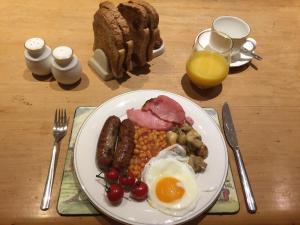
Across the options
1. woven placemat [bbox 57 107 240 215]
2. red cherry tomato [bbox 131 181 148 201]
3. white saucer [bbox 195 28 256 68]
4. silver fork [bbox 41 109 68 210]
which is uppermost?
white saucer [bbox 195 28 256 68]

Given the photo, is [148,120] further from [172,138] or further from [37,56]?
[37,56]

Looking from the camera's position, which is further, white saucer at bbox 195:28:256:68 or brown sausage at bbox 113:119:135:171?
white saucer at bbox 195:28:256:68

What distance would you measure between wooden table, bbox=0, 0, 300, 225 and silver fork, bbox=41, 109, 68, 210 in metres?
0.03

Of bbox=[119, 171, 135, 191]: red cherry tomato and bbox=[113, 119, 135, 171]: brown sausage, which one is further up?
bbox=[113, 119, 135, 171]: brown sausage

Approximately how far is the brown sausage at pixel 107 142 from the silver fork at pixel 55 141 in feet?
0.75

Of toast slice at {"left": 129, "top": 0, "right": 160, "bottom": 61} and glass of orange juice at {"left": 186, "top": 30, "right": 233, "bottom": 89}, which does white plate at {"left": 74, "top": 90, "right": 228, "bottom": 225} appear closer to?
glass of orange juice at {"left": 186, "top": 30, "right": 233, "bottom": 89}

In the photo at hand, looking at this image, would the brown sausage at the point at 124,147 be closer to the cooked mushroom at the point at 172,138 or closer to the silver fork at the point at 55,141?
the cooked mushroom at the point at 172,138

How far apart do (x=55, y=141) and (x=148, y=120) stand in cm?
45

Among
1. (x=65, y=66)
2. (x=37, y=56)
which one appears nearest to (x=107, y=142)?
(x=65, y=66)

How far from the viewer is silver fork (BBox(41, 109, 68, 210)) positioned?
52.7 inches

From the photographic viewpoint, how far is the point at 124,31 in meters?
1.61

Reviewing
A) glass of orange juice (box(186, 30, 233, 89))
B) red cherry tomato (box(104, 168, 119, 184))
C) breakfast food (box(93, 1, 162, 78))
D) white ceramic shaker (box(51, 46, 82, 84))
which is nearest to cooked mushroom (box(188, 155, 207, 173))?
red cherry tomato (box(104, 168, 119, 184))

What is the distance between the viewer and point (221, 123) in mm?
1663

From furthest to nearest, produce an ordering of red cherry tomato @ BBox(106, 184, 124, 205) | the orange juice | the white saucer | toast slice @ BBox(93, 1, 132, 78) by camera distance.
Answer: the white saucer < the orange juice < toast slice @ BBox(93, 1, 132, 78) < red cherry tomato @ BBox(106, 184, 124, 205)
